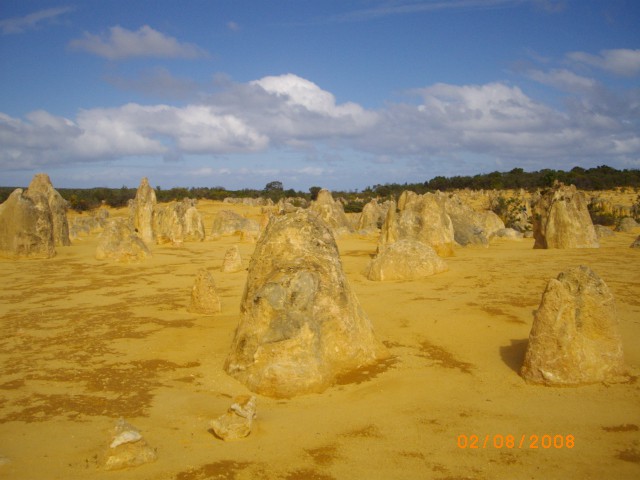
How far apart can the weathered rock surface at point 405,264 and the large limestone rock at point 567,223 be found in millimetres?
4829

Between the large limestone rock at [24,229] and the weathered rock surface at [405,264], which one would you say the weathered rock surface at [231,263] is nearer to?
the weathered rock surface at [405,264]

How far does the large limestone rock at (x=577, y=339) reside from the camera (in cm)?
504

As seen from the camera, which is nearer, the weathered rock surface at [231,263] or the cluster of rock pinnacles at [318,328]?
the cluster of rock pinnacles at [318,328]

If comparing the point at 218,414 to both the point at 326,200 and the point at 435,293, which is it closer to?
the point at 435,293

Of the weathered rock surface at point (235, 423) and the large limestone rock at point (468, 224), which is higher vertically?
the large limestone rock at point (468, 224)

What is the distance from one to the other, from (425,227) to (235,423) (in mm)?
10883

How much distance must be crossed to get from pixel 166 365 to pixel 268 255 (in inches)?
66.3

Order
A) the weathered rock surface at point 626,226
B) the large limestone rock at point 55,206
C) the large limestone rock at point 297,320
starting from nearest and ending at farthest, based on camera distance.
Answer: the large limestone rock at point 297,320, the large limestone rock at point 55,206, the weathered rock surface at point 626,226

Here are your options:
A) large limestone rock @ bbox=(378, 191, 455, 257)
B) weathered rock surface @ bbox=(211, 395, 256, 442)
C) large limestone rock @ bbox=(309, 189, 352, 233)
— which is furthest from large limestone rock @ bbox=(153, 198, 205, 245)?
weathered rock surface @ bbox=(211, 395, 256, 442)

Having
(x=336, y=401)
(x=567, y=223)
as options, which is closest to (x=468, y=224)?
(x=567, y=223)

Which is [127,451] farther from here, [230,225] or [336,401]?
[230,225]
